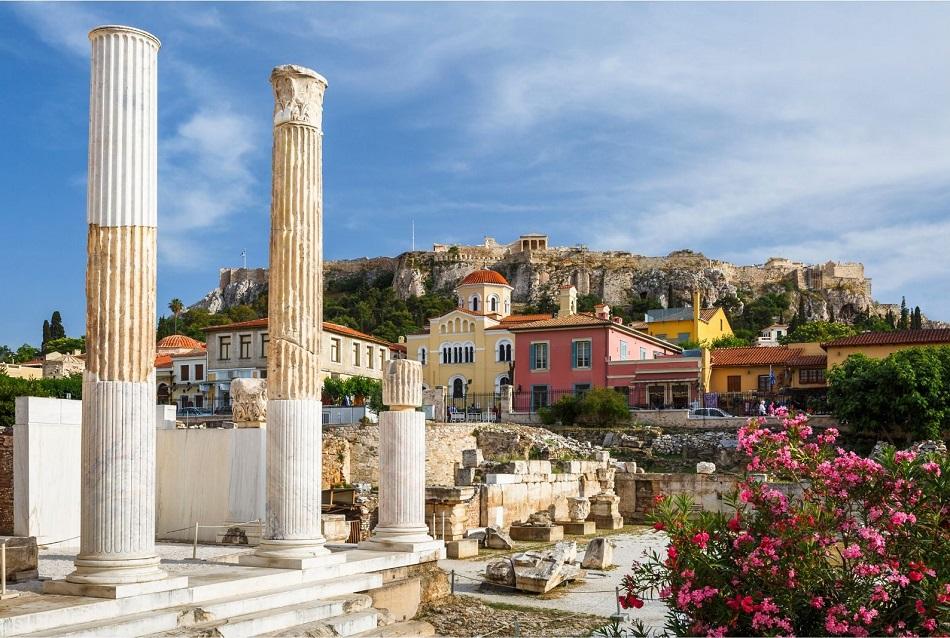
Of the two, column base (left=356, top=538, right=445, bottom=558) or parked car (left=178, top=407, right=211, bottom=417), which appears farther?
parked car (left=178, top=407, right=211, bottom=417)

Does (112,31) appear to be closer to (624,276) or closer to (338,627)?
(338,627)

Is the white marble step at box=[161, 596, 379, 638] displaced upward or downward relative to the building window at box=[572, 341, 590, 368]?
downward

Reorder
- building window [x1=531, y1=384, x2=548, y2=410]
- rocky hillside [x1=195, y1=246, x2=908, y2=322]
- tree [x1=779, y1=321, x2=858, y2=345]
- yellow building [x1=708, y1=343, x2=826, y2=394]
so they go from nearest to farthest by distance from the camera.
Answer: building window [x1=531, y1=384, x2=548, y2=410] < yellow building [x1=708, y1=343, x2=826, y2=394] < tree [x1=779, y1=321, x2=858, y2=345] < rocky hillside [x1=195, y1=246, x2=908, y2=322]

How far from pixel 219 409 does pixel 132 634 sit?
1691 inches

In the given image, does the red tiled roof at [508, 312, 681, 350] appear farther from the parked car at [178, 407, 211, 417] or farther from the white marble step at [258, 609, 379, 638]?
the white marble step at [258, 609, 379, 638]

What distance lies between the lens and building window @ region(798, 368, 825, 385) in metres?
50.4

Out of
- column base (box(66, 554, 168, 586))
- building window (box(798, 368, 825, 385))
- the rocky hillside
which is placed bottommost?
column base (box(66, 554, 168, 586))

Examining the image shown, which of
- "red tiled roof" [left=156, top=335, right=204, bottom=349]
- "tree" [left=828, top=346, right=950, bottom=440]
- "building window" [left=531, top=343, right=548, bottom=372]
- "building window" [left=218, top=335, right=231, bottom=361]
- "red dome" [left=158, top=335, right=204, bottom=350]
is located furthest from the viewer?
"red tiled roof" [left=156, top=335, right=204, bottom=349]

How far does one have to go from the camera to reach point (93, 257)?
9641 millimetres

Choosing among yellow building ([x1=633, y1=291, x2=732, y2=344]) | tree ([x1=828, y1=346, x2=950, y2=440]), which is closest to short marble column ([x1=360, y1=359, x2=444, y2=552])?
tree ([x1=828, y1=346, x2=950, y2=440])

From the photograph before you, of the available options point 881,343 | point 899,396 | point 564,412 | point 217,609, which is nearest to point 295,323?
point 217,609

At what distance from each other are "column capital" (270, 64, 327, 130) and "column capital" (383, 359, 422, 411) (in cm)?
376

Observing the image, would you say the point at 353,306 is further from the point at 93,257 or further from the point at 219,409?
the point at 93,257

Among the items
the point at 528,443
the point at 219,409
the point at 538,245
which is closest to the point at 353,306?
the point at 538,245
